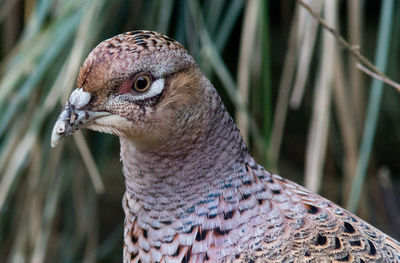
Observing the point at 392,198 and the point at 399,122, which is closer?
the point at 392,198

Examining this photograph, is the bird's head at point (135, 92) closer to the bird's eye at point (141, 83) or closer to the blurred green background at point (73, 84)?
the bird's eye at point (141, 83)

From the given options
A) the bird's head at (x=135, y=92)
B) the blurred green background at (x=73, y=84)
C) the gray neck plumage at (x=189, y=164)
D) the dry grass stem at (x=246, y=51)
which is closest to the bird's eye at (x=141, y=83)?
the bird's head at (x=135, y=92)

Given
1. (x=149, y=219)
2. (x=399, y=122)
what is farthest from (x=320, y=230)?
(x=399, y=122)

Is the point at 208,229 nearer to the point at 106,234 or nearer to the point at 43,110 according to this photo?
the point at 43,110

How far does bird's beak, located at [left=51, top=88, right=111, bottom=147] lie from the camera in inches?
50.9

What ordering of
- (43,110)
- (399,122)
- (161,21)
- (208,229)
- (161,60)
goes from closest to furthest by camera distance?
(161,60) < (208,229) < (43,110) < (161,21) < (399,122)

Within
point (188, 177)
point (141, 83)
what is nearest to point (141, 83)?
point (141, 83)

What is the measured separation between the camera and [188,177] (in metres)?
1.44

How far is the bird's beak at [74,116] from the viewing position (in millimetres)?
1294

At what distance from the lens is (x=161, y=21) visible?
7.87 feet

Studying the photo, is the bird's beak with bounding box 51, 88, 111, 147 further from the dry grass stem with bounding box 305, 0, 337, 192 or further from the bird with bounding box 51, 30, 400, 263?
the dry grass stem with bounding box 305, 0, 337, 192

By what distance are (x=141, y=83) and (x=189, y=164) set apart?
25 centimetres

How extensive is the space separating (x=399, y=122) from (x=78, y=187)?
81.1 inches

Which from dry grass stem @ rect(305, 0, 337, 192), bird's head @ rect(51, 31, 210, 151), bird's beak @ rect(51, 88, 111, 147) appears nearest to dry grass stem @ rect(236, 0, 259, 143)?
dry grass stem @ rect(305, 0, 337, 192)
